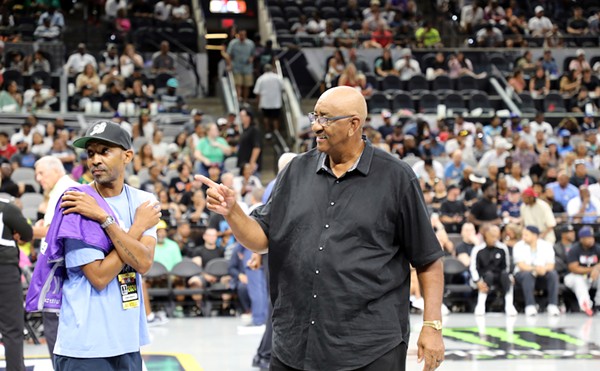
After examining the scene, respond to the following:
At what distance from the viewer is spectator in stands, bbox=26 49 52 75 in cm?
1986

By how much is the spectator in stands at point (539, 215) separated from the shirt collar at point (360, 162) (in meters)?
10.5

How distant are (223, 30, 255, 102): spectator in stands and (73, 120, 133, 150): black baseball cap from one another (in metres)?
16.7

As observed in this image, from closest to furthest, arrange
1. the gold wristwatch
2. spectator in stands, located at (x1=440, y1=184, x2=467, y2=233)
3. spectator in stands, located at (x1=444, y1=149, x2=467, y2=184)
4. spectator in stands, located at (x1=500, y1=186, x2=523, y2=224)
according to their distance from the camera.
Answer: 1. the gold wristwatch
2. spectator in stands, located at (x1=440, y1=184, x2=467, y2=233)
3. spectator in stands, located at (x1=500, y1=186, x2=523, y2=224)
4. spectator in stands, located at (x1=444, y1=149, x2=467, y2=184)

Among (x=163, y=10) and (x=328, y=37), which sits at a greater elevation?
(x=163, y=10)

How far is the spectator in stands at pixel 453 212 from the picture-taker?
14.8 meters

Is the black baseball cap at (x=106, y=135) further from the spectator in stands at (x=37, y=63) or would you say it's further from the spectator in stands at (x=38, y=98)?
the spectator in stands at (x=37, y=63)

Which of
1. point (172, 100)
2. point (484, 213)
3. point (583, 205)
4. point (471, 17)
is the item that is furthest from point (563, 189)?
point (471, 17)

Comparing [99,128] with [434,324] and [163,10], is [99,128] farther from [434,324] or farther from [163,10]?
[163,10]

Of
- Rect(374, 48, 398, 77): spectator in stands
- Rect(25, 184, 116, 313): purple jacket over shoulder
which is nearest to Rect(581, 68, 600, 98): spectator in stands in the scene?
Rect(374, 48, 398, 77): spectator in stands

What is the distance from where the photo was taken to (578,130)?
65.1ft

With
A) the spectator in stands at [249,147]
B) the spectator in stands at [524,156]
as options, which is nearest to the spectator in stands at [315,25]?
the spectator in stands at [524,156]

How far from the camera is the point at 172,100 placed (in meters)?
19.3

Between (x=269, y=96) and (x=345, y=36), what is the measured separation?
3.80 m

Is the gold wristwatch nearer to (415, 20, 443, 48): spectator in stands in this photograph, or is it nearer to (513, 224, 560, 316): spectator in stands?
Answer: (513, 224, 560, 316): spectator in stands
